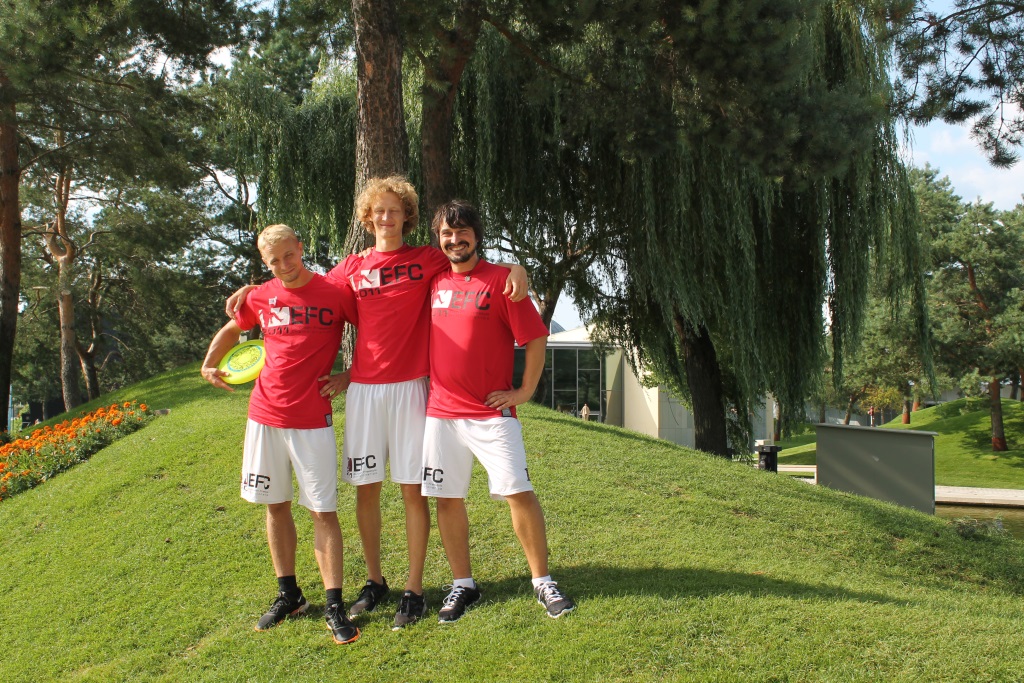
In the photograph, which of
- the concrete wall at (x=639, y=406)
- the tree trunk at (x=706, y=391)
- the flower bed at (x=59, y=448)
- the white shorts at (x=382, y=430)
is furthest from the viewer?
the concrete wall at (x=639, y=406)

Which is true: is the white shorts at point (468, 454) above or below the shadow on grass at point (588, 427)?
above

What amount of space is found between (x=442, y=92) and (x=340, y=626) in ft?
20.5

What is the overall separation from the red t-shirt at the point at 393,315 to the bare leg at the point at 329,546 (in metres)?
0.70

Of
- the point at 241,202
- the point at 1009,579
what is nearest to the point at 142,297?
the point at 241,202

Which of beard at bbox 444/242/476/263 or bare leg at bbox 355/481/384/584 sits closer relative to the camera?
beard at bbox 444/242/476/263

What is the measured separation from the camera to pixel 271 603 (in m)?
4.39

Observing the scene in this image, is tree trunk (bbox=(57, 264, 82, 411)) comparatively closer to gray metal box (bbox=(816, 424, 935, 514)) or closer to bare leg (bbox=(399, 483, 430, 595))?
gray metal box (bbox=(816, 424, 935, 514))

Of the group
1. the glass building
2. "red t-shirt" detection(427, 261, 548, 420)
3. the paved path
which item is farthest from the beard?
the glass building

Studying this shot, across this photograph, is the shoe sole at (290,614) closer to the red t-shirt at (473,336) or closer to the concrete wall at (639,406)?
the red t-shirt at (473,336)

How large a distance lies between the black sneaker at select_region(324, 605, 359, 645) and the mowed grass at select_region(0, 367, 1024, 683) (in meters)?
0.05

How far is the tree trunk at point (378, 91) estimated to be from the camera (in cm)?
706

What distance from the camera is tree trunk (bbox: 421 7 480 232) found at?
8133mm

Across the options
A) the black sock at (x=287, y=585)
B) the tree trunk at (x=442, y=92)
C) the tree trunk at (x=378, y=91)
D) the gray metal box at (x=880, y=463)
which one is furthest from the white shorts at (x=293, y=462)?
the gray metal box at (x=880, y=463)

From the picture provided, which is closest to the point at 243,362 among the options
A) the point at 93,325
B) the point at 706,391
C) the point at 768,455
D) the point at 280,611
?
the point at 280,611
